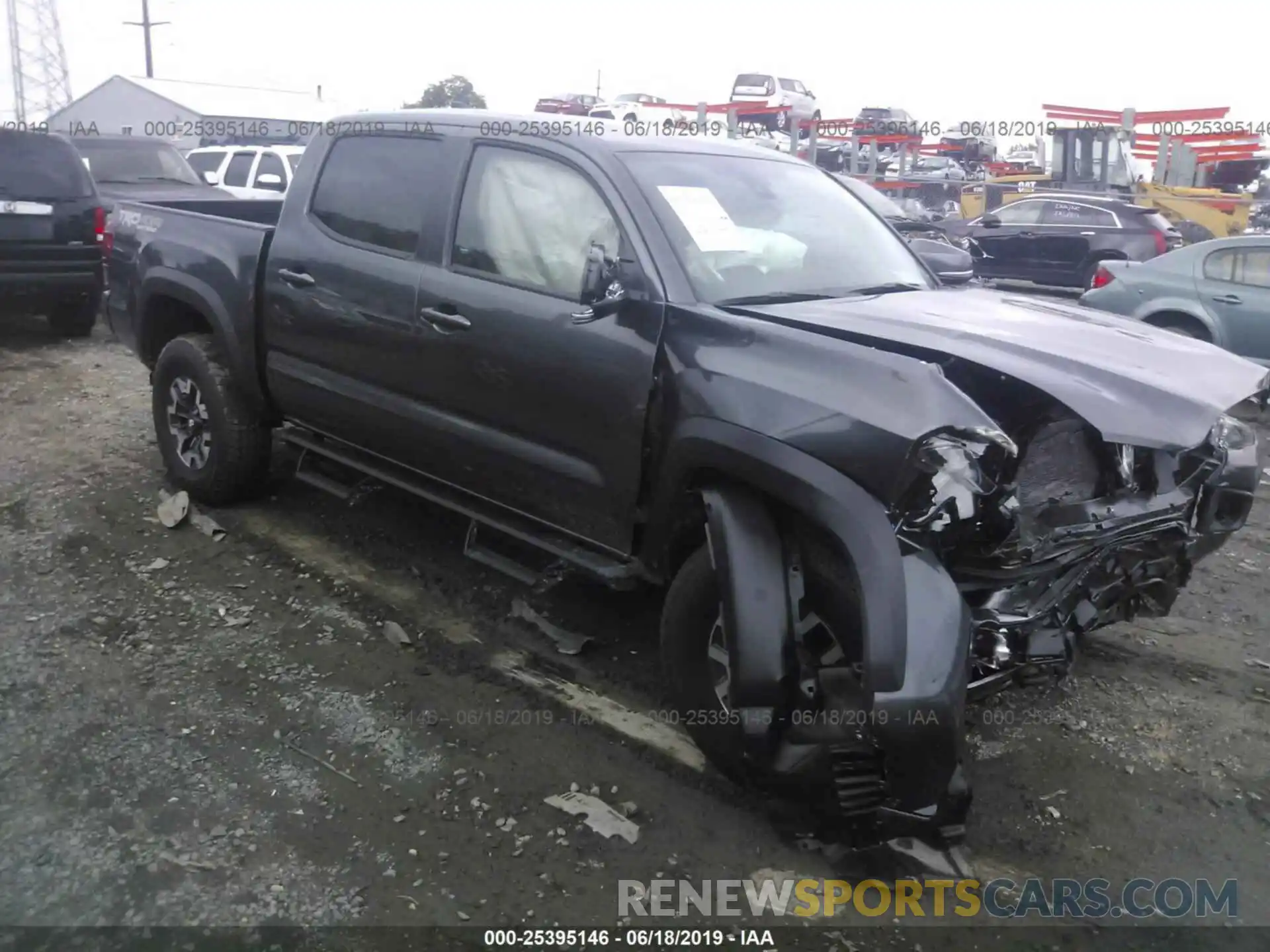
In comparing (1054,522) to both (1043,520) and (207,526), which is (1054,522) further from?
(207,526)

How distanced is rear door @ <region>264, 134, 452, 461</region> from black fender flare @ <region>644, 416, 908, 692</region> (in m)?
1.32

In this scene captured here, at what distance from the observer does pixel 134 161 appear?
1144cm

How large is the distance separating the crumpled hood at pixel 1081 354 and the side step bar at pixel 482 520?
3.21 feet

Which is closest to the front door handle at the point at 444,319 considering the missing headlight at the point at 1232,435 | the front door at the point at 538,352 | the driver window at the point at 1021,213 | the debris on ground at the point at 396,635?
the front door at the point at 538,352

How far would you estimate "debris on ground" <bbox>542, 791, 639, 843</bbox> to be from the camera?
3018 mm

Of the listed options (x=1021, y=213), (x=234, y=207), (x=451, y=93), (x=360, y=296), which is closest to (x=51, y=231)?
(x=234, y=207)

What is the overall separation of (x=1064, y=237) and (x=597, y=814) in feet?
46.1

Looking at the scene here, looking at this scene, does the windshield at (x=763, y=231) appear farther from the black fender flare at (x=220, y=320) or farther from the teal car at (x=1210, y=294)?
the teal car at (x=1210, y=294)

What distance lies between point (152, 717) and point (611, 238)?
2.19 m

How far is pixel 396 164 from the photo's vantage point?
4289mm

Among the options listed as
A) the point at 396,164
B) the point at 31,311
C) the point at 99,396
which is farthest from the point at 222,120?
the point at 396,164

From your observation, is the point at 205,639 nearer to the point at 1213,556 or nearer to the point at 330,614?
the point at 330,614

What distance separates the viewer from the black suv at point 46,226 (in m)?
8.62

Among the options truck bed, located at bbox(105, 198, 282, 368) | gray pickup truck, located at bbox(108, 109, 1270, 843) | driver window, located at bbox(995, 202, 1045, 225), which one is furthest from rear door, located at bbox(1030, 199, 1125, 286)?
truck bed, located at bbox(105, 198, 282, 368)
